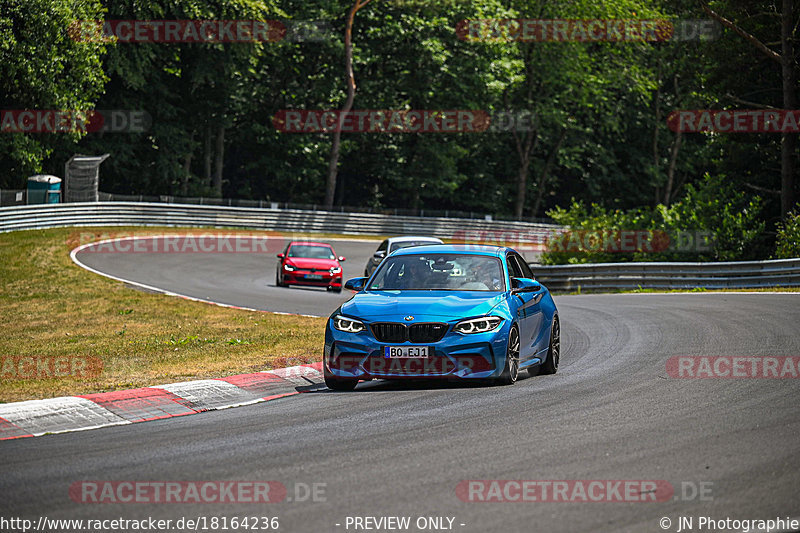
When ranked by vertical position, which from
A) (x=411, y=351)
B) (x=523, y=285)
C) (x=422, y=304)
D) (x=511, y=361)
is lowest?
(x=511, y=361)

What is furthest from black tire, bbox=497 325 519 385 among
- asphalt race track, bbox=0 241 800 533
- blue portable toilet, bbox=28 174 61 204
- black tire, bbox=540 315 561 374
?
blue portable toilet, bbox=28 174 61 204

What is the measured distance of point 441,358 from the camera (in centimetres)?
1030

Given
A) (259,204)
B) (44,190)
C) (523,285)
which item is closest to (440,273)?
(523,285)

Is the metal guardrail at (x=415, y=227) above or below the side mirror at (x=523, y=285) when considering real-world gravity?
below

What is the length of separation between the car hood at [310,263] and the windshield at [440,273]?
18.6 metres

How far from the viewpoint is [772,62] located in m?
34.7

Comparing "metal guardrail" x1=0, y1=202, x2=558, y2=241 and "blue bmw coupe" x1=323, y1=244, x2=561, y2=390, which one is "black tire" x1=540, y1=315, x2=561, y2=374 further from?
"metal guardrail" x1=0, y1=202, x2=558, y2=241

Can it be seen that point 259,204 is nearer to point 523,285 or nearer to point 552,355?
point 552,355

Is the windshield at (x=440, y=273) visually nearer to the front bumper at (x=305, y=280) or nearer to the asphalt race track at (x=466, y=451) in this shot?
the asphalt race track at (x=466, y=451)

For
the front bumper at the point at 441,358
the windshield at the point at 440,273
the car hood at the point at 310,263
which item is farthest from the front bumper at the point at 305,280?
the front bumper at the point at 441,358

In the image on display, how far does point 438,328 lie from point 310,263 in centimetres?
2052

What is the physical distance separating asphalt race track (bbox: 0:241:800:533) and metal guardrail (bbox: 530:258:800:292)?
1529 cm

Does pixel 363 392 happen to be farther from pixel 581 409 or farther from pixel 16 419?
pixel 16 419

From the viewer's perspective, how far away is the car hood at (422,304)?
10.5m
